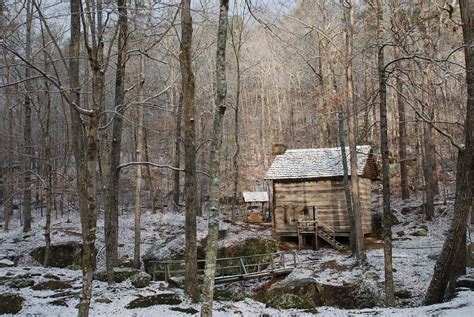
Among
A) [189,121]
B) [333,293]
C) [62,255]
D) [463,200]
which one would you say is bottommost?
[333,293]

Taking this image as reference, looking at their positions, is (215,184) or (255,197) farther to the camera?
(255,197)

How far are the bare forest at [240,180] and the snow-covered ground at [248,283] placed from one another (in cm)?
11

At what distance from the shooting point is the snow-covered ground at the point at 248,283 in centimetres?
974

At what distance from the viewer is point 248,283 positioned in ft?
58.7

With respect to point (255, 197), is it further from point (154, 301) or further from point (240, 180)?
point (154, 301)

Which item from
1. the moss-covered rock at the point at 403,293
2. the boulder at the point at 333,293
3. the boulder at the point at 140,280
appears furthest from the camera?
the moss-covered rock at the point at 403,293

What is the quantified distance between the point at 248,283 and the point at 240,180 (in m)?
21.1

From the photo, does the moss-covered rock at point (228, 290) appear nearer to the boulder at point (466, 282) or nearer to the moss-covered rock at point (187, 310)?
the moss-covered rock at point (187, 310)

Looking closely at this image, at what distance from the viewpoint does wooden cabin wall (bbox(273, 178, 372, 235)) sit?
2483 cm

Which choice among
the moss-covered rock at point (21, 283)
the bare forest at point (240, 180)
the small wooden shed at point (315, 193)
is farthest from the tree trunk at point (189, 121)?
the small wooden shed at point (315, 193)

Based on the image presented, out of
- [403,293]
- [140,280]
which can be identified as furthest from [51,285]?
[403,293]

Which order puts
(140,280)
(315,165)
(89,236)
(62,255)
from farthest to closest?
(315,165)
(62,255)
(140,280)
(89,236)

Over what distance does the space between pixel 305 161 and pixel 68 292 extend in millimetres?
17957

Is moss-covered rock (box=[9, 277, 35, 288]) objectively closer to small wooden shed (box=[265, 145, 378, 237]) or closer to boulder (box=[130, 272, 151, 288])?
boulder (box=[130, 272, 151, 288])
